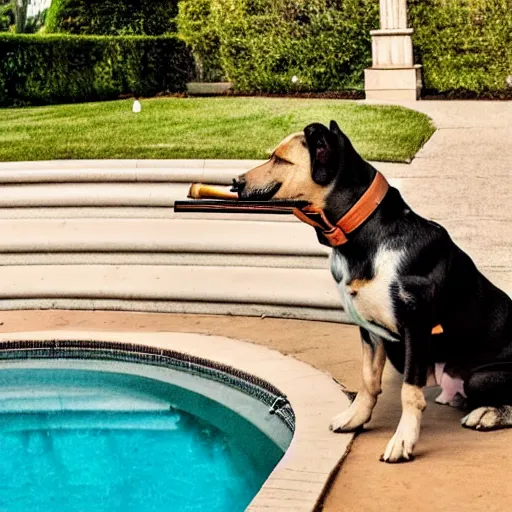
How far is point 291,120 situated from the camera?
1024 centimetres

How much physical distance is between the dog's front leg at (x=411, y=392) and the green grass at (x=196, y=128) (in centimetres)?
403

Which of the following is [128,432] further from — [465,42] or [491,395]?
[465,42]

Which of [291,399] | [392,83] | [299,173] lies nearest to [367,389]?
[291,399]

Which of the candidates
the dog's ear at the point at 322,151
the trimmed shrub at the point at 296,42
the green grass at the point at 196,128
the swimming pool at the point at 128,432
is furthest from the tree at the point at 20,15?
the dog's ear at the point at 322,151

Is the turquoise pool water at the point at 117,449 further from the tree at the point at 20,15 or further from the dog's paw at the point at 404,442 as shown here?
the tree at the point at 20,15

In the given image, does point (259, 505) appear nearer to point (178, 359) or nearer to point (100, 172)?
point (178, 359)

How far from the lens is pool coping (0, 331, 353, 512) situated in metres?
3.99

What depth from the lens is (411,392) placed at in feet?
13.9

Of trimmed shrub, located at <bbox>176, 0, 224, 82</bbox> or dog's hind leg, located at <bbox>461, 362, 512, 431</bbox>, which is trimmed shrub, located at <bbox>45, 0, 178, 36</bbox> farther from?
dog's hind leg, located at <bbox>461, 362, 512, 431</bbox>

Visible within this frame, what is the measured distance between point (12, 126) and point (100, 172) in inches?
140

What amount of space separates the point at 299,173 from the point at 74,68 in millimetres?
9932

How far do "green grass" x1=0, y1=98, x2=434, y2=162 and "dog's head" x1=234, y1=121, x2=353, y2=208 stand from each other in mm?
3982

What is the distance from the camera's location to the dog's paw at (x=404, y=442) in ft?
13.9

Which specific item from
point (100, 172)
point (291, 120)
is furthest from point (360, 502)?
point (291, 120)
